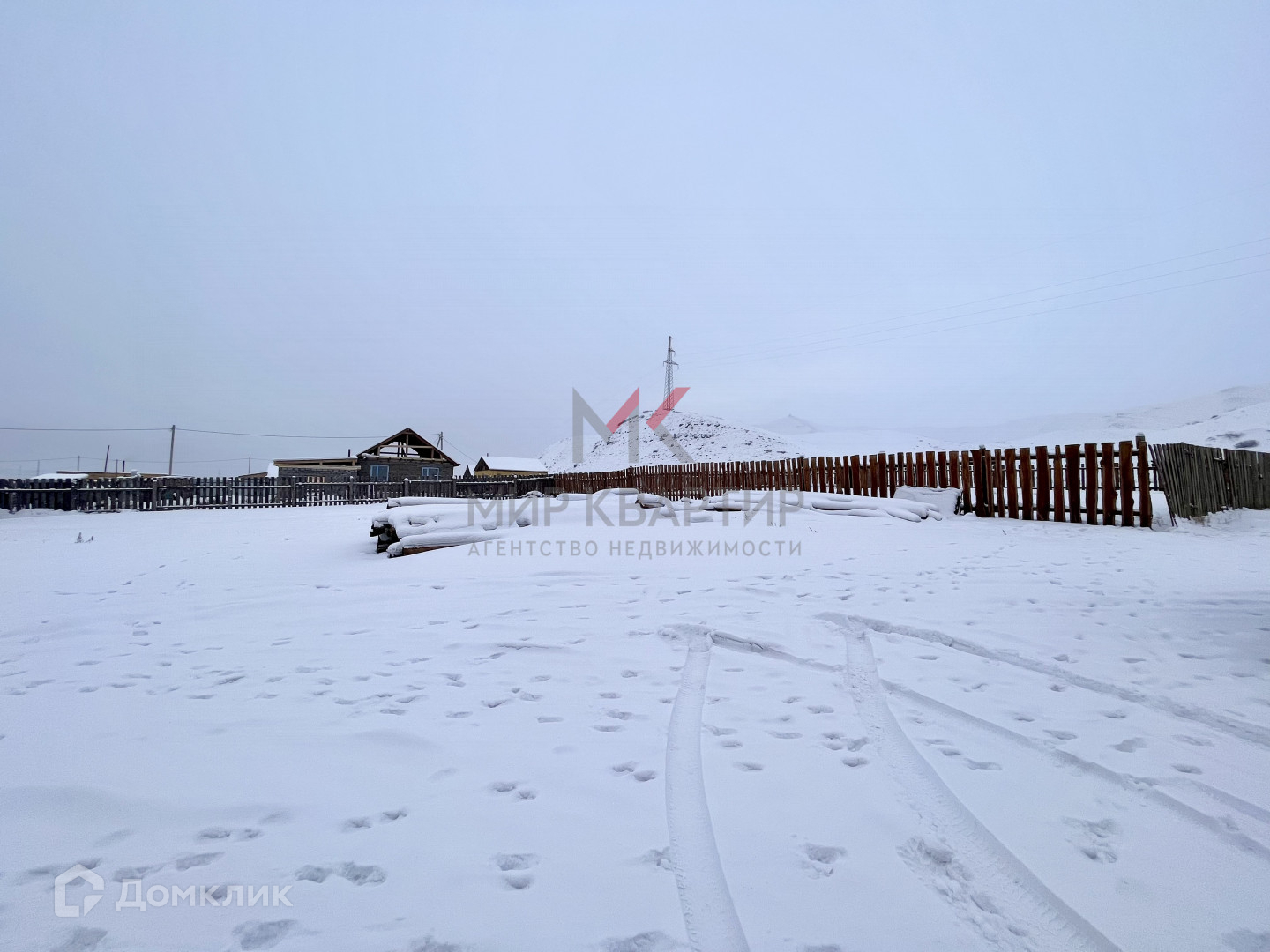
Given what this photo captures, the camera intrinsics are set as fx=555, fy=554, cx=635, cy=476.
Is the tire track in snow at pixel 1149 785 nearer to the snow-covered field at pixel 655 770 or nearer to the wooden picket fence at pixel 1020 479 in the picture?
the snow-covered field at pixel 655 770

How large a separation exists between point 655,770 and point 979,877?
0.98 m

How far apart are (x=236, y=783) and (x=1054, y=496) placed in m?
10.3

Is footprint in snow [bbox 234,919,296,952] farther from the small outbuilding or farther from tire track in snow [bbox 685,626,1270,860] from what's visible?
the small outbuilding

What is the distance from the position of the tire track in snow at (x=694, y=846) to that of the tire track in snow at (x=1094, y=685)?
1.66 meters

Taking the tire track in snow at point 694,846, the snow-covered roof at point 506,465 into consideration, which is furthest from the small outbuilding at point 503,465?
the tire track in snow at point 694,846

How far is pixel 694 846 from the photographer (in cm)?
156

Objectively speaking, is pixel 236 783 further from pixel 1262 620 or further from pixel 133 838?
pixel 1262 620

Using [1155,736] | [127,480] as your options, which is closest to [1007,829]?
[1155,736]

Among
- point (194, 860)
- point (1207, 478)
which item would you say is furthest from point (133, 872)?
point (1207, 478)

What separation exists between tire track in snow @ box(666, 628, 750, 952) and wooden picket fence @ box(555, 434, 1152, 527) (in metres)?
8.40

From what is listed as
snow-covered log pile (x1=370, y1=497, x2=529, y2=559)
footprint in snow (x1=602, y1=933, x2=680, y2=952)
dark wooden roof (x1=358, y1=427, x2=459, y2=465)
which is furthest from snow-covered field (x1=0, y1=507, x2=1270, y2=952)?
dark wooden roof (x1=358, y1=427, x2=459, y2=465)

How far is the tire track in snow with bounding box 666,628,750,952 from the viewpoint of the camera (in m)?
1.26

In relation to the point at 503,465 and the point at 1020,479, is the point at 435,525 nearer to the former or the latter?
the point at 1020,479

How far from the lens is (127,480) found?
61.8 feet
